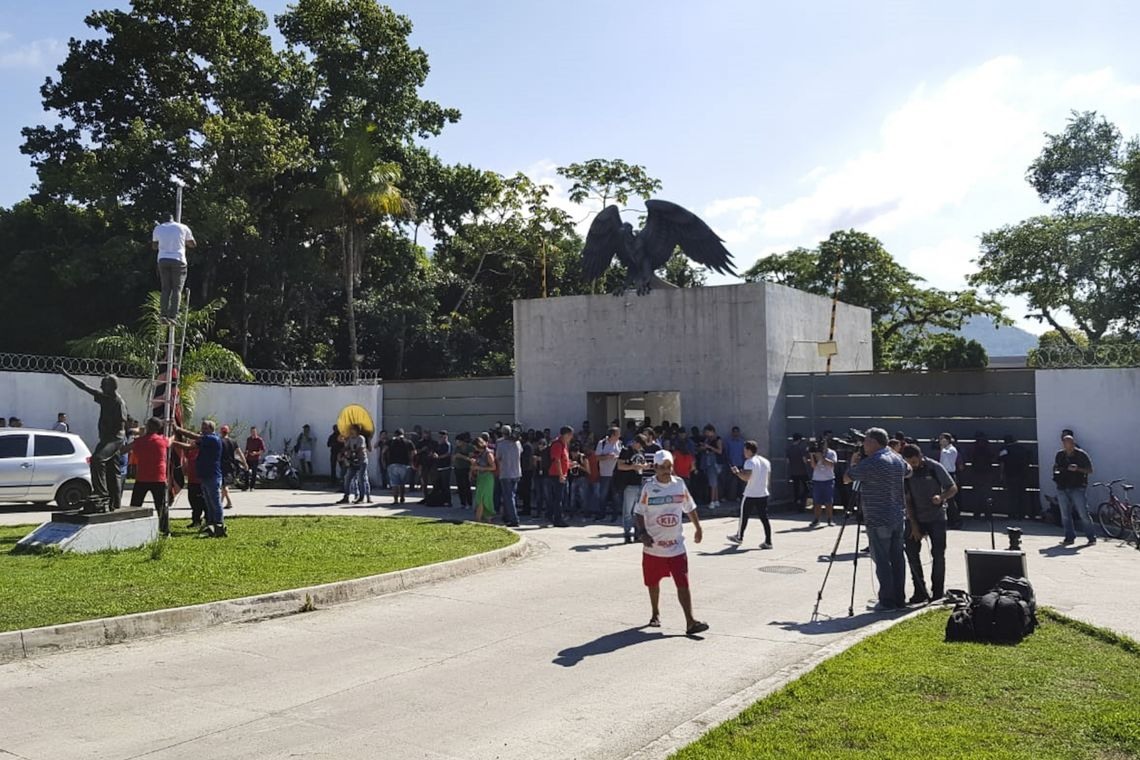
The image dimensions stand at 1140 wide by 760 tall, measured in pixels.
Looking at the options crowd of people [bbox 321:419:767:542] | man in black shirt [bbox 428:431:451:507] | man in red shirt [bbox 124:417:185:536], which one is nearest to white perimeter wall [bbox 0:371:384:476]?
crowd of people [bbox 321:419:767:542]

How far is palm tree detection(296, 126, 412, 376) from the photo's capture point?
1270 inches

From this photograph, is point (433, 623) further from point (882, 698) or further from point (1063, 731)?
point (1063, 731)

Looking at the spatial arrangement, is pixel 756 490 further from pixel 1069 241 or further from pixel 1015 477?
pixel 1069 241

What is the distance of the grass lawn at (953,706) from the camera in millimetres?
5078

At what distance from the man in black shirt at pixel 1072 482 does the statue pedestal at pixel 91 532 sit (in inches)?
523

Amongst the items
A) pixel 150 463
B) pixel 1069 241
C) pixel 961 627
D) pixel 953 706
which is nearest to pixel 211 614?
pixel 150 463

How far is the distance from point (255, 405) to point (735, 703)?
945 inches

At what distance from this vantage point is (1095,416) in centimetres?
1756

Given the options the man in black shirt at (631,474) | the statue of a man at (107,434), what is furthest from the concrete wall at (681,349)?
the statue of a man at (107,434)

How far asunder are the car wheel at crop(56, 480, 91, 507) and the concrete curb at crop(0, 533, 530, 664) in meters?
9.64

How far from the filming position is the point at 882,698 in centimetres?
601

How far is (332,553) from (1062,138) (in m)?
36.9

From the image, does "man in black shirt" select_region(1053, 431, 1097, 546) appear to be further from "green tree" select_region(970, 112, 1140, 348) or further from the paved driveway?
"green tree" select_region(970, 112, 1140, 348)

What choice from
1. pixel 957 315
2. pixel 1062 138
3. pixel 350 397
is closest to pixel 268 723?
pixel 350 397
